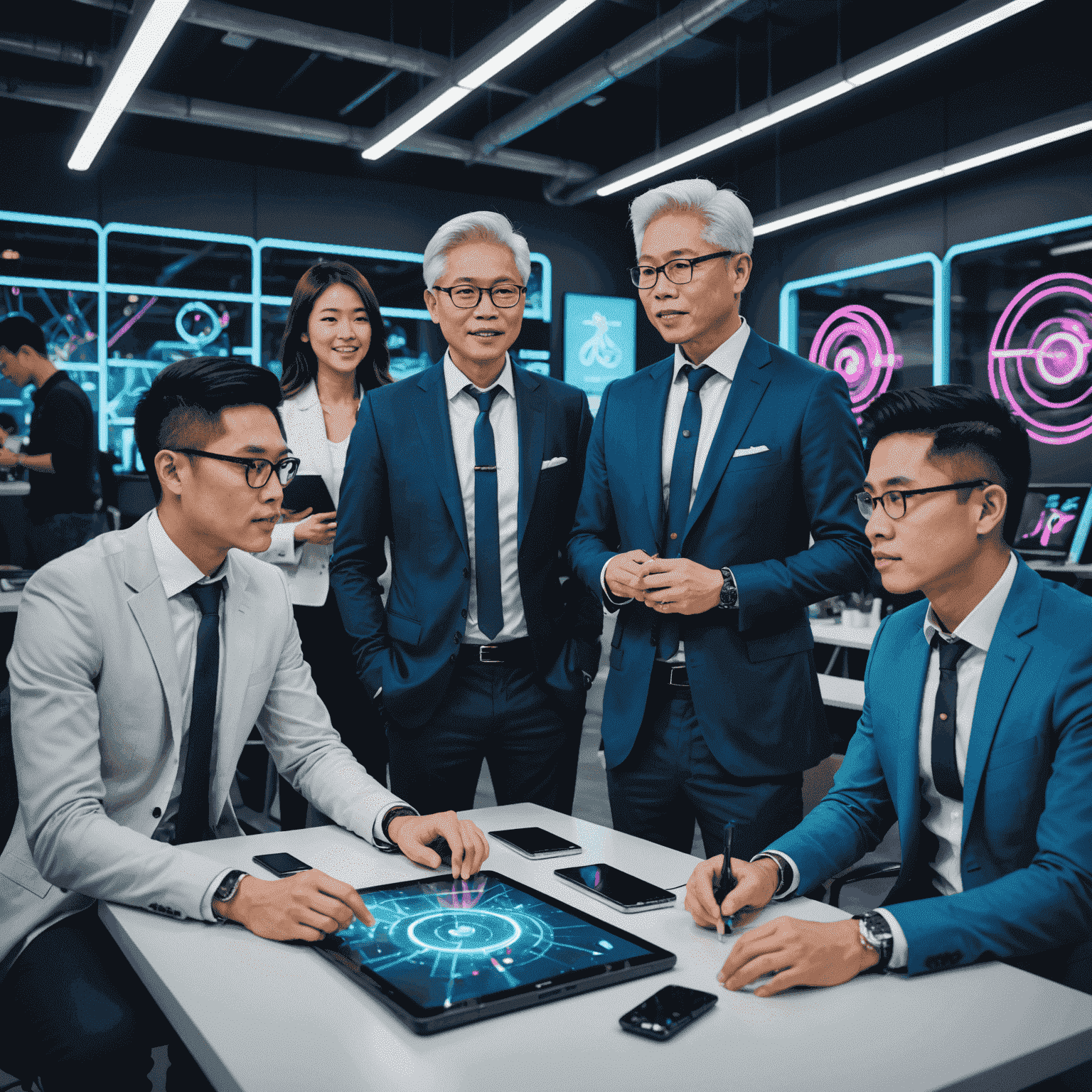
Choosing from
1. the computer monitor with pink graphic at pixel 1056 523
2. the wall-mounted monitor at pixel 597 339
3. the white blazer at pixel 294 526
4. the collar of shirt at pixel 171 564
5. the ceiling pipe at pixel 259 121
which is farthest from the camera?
the wall-mounted monitor at pixel 597 339

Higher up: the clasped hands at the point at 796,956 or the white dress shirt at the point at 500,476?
the white dress shirt at the point at 500,476

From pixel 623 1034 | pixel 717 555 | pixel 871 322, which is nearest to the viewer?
pixel 623 1034

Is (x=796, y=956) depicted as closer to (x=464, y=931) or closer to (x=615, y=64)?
(x=464, y=931)

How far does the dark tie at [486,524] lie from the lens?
6.96ft

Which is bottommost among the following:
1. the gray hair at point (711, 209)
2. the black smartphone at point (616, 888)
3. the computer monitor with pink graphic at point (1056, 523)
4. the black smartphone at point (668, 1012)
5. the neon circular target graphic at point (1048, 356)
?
the black smartphone at point (616, 888)

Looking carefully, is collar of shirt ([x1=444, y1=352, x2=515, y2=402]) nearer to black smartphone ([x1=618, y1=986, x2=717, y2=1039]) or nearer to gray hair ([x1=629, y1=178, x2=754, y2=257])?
gray hair ([x1=629, y1=178, x2=754, y2=257])

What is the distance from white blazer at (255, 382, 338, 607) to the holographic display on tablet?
53.2 inches

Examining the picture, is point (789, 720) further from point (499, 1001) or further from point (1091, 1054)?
point (499, 1001)

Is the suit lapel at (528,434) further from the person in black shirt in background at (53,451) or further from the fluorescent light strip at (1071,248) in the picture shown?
the fluorescent light strip at (1071,248)

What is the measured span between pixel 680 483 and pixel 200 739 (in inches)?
39.7

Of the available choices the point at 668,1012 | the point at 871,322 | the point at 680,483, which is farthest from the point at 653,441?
the point at 871,322

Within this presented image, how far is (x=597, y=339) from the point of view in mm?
9734

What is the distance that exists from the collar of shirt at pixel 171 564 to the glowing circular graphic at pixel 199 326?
705 cm

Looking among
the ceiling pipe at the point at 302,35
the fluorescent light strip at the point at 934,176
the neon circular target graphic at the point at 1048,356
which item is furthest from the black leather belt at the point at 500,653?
the neon circular target graphic at the point at 1048,356
